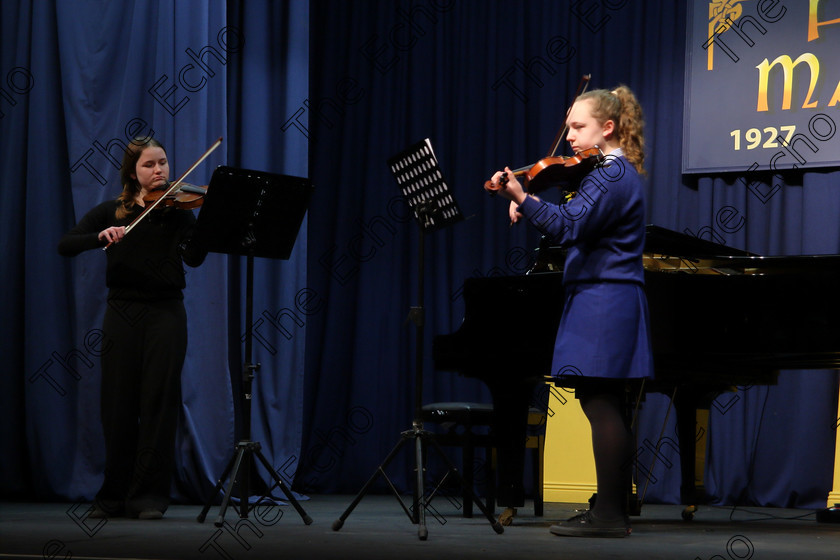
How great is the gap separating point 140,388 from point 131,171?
2.89ft

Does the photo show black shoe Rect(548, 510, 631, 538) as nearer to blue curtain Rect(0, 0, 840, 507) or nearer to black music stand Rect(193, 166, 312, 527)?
black music stand Rect(193, 166, 312, 527)

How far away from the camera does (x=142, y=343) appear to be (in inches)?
154

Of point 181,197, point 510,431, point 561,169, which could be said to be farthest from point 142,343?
point 561,169

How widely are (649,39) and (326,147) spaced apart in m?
1.99

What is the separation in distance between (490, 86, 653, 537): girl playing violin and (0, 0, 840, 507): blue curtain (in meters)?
2.07

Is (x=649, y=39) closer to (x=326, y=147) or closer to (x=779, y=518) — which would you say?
(x=326, y=147)

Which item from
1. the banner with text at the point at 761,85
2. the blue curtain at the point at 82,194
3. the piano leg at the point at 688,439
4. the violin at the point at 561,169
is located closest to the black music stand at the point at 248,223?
the violin at the point at 561,169

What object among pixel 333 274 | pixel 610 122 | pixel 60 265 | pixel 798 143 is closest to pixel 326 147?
pixel 333 274

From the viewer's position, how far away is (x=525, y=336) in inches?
137

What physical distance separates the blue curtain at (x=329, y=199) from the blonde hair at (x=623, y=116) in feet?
7.29

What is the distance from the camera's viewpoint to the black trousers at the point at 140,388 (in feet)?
12.6

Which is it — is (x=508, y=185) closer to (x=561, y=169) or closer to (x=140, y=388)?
(x=561, y=169)

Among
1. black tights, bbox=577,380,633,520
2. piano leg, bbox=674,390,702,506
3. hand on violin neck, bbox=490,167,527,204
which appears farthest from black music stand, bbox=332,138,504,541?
piano leg, bbox=674,390,702,506

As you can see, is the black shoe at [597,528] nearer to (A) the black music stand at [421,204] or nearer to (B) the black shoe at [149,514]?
(A) the black music stand at [421,204]
